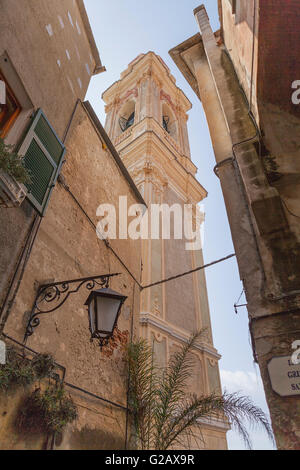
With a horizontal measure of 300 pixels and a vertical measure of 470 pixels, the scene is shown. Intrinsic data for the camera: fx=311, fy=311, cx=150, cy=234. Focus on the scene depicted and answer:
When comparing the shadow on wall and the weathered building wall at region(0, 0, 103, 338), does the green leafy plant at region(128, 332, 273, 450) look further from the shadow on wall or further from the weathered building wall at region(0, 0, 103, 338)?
the weathered building wall at region(0, 0, 103, 338)

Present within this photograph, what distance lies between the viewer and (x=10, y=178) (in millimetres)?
2707

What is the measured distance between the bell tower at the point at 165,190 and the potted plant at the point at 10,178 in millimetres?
4309

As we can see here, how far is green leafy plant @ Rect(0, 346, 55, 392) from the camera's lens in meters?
2.73

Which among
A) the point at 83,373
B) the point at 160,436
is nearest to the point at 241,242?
the point at 83,373

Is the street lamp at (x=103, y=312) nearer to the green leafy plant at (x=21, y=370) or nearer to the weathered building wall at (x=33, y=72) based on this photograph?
the green leafy plant at (x=21, y=370)

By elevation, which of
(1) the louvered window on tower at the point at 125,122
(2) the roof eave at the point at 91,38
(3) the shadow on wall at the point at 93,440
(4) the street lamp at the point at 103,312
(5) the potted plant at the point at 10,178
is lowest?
(3) the shadow on wall at the point at 93,440

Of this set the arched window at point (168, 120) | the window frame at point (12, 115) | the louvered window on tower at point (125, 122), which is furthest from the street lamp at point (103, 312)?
the arched window at point (168, 120)

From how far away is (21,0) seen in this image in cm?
379

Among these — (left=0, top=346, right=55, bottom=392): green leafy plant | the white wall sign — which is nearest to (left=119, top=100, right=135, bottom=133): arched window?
(left=0, top=346, right=55, bottom=392): green leafy plant

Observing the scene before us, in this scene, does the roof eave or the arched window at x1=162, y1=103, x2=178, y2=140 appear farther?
the arched window at x1=162, y1=103, x2=178, y2=140

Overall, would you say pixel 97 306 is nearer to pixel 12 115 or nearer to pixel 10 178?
pixel 10 178

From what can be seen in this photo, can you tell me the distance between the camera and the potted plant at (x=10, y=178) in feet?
8.71

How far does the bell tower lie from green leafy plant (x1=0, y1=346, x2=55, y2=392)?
3.44 meters
